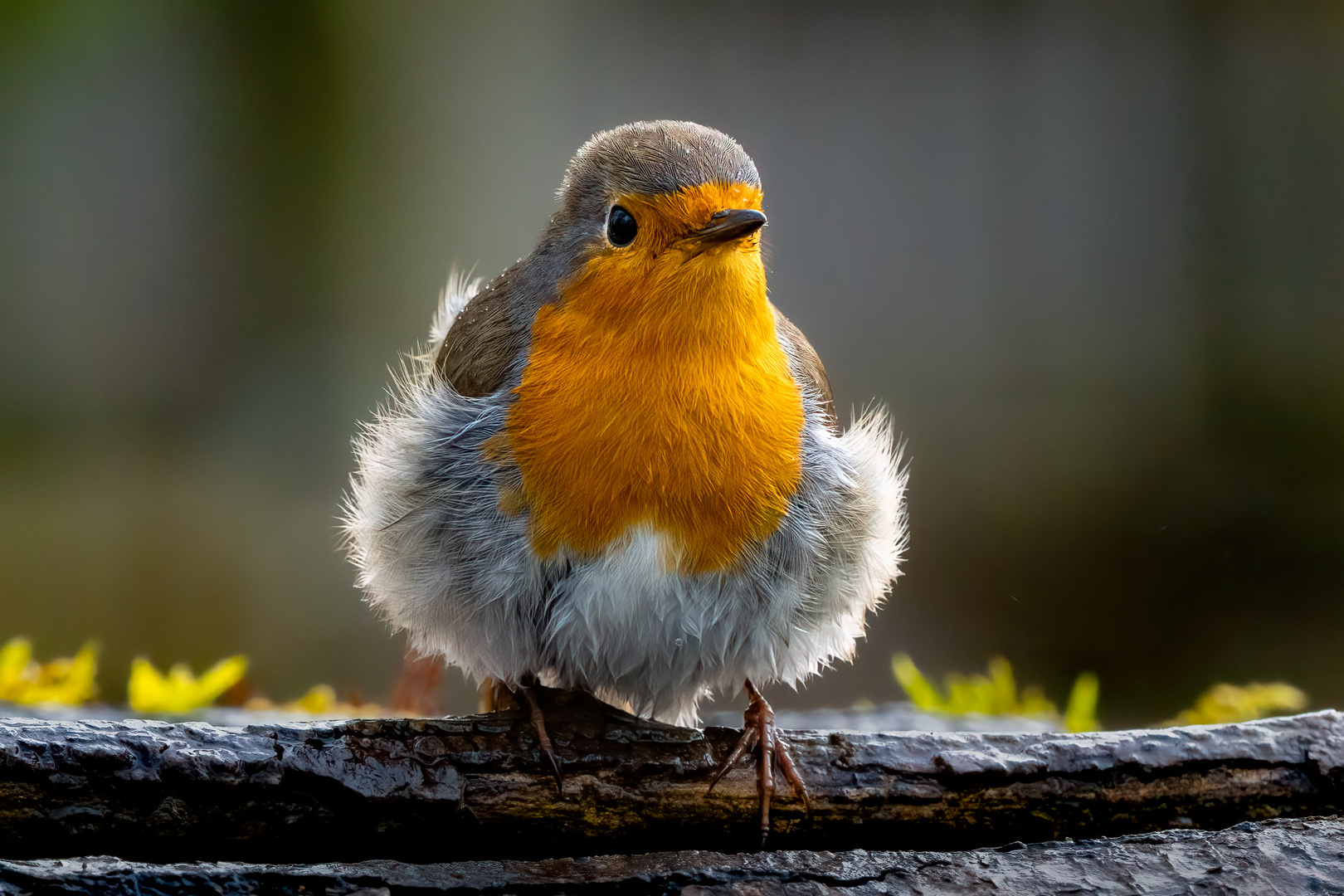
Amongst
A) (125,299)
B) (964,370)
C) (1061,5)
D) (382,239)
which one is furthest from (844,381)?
(125,299)

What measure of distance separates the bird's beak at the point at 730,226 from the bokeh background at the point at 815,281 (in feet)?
9.25

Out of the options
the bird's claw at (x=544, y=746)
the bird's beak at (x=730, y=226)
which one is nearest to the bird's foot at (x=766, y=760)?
the bird's claw at (x=544, y=746)

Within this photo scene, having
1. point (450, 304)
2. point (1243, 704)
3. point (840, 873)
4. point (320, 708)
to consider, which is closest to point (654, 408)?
point (840, 873)

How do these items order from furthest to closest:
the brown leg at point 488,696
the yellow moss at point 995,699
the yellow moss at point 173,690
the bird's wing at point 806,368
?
the yellow moss at point 995,699, the yellow moss at point 173,690, the brown leg at point 488,696, the bird's wing at point 806,368

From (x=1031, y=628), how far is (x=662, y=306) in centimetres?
350

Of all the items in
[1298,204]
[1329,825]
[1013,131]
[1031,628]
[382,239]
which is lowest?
[1329,825]

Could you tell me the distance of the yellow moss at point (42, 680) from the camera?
335 cm

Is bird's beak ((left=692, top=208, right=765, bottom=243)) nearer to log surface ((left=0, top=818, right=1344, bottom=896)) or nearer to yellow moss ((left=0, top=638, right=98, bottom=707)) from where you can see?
log surface ((left=0, top=818, right=1344, bottom=896))

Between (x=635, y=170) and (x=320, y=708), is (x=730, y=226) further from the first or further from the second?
(x=320, y=708)

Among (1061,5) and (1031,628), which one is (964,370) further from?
(1061,5)

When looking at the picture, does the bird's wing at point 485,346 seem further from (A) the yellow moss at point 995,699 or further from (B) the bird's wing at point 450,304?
(A) the yellow moss at point 995,699

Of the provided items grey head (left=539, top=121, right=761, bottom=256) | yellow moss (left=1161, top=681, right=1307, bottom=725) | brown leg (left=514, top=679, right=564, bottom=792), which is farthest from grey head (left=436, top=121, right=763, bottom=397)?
yellow moss (left=1161, top=681, right=1307, bottom=725)

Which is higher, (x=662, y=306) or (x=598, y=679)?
(x=662, y=306)

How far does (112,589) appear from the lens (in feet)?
17.3
